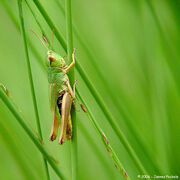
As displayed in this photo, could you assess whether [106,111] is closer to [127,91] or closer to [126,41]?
[127,91]

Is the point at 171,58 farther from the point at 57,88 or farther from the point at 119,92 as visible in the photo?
the point at 57,88

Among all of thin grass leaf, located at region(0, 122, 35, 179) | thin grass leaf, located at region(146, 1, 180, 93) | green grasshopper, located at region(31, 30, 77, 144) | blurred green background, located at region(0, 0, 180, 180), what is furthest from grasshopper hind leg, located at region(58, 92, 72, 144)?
thin grass leaf, located at region(146, 1, 180, 93)

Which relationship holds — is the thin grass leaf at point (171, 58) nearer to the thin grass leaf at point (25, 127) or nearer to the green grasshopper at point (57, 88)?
the green grasshopper at point (57, 88)

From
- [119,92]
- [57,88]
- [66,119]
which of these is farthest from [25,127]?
[119,92]

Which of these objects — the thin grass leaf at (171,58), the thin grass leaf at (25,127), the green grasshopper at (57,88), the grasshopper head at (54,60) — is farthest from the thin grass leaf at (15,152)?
the thin grass leaf at (171,58)

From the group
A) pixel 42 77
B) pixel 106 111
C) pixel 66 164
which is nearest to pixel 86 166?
pixel 66 164

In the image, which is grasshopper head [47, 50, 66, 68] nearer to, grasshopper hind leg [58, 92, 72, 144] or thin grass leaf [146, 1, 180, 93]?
grasshopper hind leg [58, 92, 72, 144]
